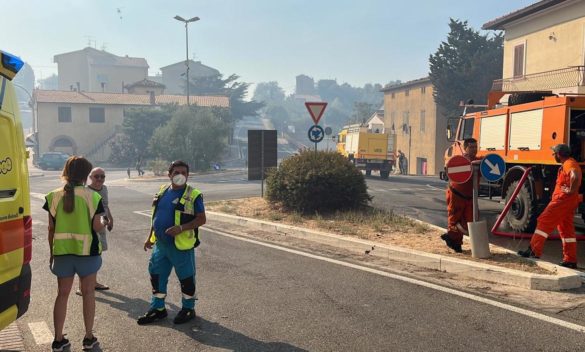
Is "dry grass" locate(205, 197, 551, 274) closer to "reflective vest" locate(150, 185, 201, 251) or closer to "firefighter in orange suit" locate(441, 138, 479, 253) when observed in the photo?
"firefighter in orange suit" locate(441, 138, 479, 253)

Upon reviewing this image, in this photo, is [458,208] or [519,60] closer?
[458,208]

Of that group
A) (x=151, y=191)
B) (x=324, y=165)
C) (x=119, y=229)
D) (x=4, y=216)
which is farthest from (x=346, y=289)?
(x=151, y=191)

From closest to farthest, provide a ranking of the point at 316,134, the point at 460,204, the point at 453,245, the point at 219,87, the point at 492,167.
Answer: the point at 453,245, the point at 460,204, the point at 492,167, the point at 316,134, the point at 219,87

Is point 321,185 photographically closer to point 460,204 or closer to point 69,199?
point 460,204

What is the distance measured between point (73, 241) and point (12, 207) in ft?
2.05

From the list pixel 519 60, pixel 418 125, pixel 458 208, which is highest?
pixel 519 60

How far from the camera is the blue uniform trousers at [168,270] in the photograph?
16.3 ft

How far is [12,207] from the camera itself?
3846mm

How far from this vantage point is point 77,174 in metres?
4.39

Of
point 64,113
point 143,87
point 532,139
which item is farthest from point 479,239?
point 143,87

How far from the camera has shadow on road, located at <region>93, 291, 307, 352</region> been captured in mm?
4336

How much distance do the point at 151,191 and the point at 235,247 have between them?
15.0m

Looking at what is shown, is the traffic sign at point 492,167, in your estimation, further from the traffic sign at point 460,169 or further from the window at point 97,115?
the window at point 97,115

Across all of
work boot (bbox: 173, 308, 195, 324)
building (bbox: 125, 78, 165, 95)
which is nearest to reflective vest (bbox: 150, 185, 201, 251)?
work boot (bbox: 173, 308, 195, 324)
